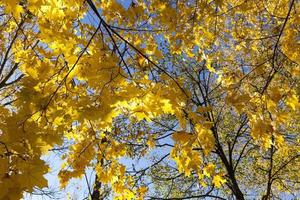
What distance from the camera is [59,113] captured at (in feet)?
8.73

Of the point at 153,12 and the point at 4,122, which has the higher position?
the point at 153,12

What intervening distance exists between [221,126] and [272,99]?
729 centimetres

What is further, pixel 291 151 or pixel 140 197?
pixel 291 151

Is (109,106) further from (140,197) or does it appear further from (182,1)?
(140,197)

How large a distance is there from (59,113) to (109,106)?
1.21 ft

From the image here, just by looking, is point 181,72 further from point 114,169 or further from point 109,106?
point 109,106

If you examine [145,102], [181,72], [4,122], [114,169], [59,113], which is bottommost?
[4,122]

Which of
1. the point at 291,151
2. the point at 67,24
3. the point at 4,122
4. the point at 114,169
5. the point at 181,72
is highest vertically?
→ the point at 181,72

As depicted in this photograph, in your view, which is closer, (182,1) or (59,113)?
(59,113)

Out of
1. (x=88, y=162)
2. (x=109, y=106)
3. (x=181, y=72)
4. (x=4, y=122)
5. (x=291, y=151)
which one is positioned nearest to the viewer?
(x=4, y=122)

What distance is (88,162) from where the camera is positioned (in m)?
3.75

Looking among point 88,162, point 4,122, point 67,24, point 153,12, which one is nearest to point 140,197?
point 88,162

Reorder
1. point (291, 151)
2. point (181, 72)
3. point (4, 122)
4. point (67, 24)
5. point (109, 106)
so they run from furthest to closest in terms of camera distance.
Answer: point (181, 72) → point (291, 151) → point (67, 24) → point (109, 106) → point (4, 122)

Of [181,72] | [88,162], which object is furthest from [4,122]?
[181,72]
